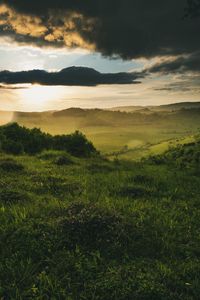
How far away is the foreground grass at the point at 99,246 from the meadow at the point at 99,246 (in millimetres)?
19

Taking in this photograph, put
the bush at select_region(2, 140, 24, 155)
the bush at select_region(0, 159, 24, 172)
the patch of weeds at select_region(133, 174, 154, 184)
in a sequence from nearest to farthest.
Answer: the patch of weeds at select_region(133, 174, 154, 184) → the bush at select_region(0, 159, 24, 172) → the bush at select_region(2, 140, 24, 155)

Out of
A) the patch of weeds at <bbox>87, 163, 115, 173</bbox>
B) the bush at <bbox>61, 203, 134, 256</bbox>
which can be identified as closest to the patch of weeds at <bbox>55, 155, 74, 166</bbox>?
the patch of weeds at <bbox>87, 163, 115, 173</bbox>

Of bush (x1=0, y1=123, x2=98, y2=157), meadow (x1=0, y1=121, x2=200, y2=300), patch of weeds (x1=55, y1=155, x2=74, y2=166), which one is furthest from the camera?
bush (x1=0, y1=123, x2=98, y2=157)

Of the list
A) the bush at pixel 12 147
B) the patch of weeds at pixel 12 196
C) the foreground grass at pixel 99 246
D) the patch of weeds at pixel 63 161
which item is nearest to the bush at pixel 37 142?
the bush at pixel 12 147

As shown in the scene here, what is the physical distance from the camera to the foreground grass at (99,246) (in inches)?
341

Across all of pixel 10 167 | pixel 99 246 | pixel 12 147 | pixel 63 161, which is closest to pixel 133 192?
pixel 99 246

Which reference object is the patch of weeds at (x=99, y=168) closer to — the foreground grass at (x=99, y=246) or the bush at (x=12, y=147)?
the foreground grass at (x=99, y=246)

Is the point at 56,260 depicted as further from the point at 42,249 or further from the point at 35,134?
the point at 35,134

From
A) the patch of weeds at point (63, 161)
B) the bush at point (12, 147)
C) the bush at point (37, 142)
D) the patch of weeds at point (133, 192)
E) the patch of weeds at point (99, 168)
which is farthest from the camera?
the bush at point (37, 142)

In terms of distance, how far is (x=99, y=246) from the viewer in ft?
34.1

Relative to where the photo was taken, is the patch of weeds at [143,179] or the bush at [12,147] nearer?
the patch of weeds at [143,179]

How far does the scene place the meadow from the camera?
866cm

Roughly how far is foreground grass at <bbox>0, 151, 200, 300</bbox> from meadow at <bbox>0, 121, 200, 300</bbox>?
0.02 meters

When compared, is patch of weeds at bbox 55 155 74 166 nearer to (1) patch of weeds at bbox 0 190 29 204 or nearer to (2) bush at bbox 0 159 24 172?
(2) bush at bbox 0 159 24 172
